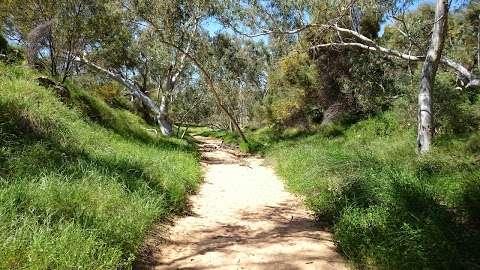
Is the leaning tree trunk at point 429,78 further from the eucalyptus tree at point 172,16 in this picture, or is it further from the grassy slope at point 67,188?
the eucalyptus tree at point 172,16

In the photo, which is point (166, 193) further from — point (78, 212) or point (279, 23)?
point (279, 23)

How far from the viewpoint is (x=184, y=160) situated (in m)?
12.3

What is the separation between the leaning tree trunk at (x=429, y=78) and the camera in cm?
1032

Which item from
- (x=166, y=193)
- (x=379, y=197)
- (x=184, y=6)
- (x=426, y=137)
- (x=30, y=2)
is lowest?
(x=166, y=193)

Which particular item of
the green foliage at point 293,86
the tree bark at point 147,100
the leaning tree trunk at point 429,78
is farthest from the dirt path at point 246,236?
the green foliage at point 293,86

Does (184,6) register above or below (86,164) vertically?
above

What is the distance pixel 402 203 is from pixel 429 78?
6002 mm

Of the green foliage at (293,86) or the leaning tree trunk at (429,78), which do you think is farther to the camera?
the green foliage at (293,86)

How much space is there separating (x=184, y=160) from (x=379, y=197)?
6983mm

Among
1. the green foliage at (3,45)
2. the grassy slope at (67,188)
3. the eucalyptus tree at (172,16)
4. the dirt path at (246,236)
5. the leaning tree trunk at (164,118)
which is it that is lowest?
the dirt path at (246,236)

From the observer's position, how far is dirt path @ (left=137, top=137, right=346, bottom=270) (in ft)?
16.7

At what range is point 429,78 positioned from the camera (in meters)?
10.8

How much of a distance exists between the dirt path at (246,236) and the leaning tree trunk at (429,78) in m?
3.65

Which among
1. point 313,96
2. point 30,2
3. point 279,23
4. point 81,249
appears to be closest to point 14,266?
point 81,249
